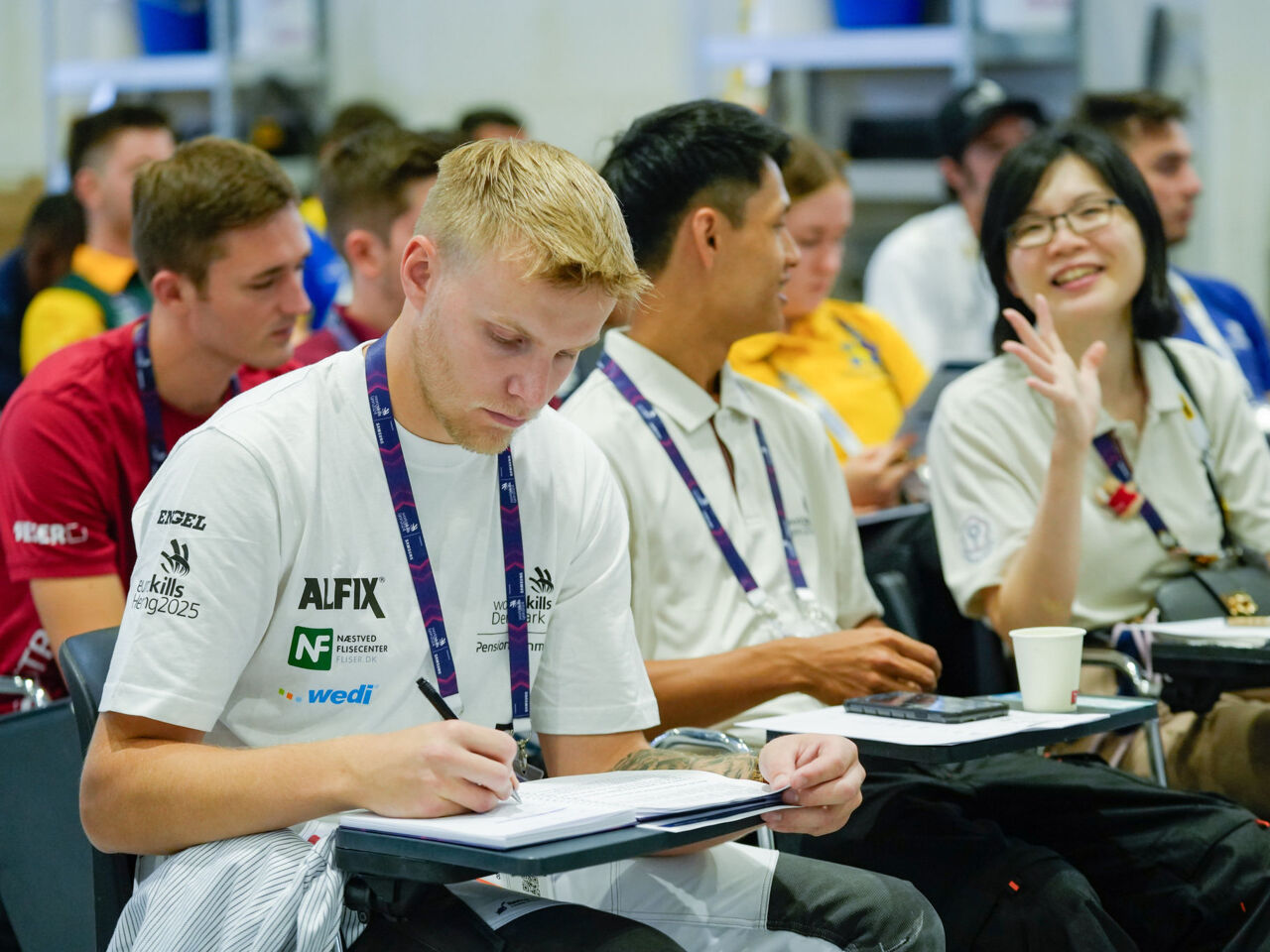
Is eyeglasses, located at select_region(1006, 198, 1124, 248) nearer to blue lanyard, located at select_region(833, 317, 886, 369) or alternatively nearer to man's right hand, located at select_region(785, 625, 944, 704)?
man's right hand, located at select_region(785, 625, 944, 704)

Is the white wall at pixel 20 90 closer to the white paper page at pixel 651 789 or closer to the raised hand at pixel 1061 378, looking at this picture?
the raised hand at pixel 1061 378

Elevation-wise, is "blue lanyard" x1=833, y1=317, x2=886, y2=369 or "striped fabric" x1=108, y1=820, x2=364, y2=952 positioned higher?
"blue lanyard" x1=833, y1=317, x2=886, y2=369

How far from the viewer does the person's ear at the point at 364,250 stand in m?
3.85

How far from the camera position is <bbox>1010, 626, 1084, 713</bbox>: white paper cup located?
1.99 meters

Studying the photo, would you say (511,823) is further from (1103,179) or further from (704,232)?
(1103,179)

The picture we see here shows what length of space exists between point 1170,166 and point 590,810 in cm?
366

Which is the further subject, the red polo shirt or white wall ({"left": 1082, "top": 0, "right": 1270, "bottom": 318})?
white wall ({"left": 1082, "top": 0, "right": 1270, "bottom": 318})

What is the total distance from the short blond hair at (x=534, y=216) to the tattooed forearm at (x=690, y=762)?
1.88 ft

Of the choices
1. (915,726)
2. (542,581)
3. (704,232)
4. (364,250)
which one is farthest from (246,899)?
(364,250)

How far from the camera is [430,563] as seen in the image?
172 centimetres

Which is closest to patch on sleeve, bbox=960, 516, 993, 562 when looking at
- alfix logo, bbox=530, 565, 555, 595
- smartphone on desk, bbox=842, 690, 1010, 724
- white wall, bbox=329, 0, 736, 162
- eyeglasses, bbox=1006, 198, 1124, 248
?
eyeglasses, bbox=1006, 198, 1124, 248

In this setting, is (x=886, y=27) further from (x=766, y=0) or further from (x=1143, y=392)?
(x=1143, y=392)

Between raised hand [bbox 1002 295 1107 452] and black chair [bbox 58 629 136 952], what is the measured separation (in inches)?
61.7

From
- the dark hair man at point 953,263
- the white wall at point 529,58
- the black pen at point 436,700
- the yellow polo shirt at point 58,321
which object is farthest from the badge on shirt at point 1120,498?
the white wall at point 529,58
